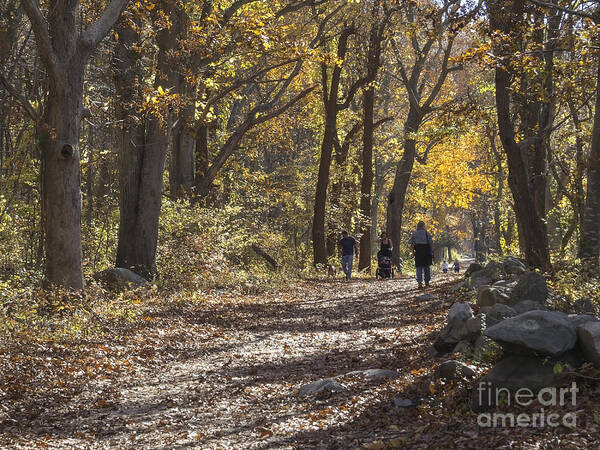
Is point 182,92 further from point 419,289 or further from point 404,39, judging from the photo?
point 404,39

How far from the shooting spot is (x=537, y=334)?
254 inches

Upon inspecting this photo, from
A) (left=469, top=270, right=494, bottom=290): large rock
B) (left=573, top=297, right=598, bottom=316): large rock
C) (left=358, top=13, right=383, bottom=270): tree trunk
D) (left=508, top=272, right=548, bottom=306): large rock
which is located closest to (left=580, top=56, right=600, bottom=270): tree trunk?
(left=469, top=270, right=494, bottom=290): large rock

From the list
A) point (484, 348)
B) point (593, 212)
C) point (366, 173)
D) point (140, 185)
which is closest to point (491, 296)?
point (484, 348)

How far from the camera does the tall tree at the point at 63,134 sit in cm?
1146

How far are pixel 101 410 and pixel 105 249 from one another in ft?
48.1

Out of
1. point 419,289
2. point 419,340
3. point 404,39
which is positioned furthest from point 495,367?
point 404,39

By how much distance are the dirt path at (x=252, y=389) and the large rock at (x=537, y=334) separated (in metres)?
0.82

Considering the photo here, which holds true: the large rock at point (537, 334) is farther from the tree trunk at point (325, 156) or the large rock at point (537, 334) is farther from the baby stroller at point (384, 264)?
the tree trunk at point (325, 156)

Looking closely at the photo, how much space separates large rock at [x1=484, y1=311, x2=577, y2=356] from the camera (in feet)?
20.8

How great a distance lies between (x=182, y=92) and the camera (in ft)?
55.5

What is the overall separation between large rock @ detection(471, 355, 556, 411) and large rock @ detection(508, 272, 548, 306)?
2646 mm

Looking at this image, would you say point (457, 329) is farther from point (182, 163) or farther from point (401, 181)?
point (401, 181)

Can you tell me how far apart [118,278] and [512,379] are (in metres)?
10.4

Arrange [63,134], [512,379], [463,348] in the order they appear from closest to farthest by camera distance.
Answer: [512,379]
[463,348]
[63,134]
